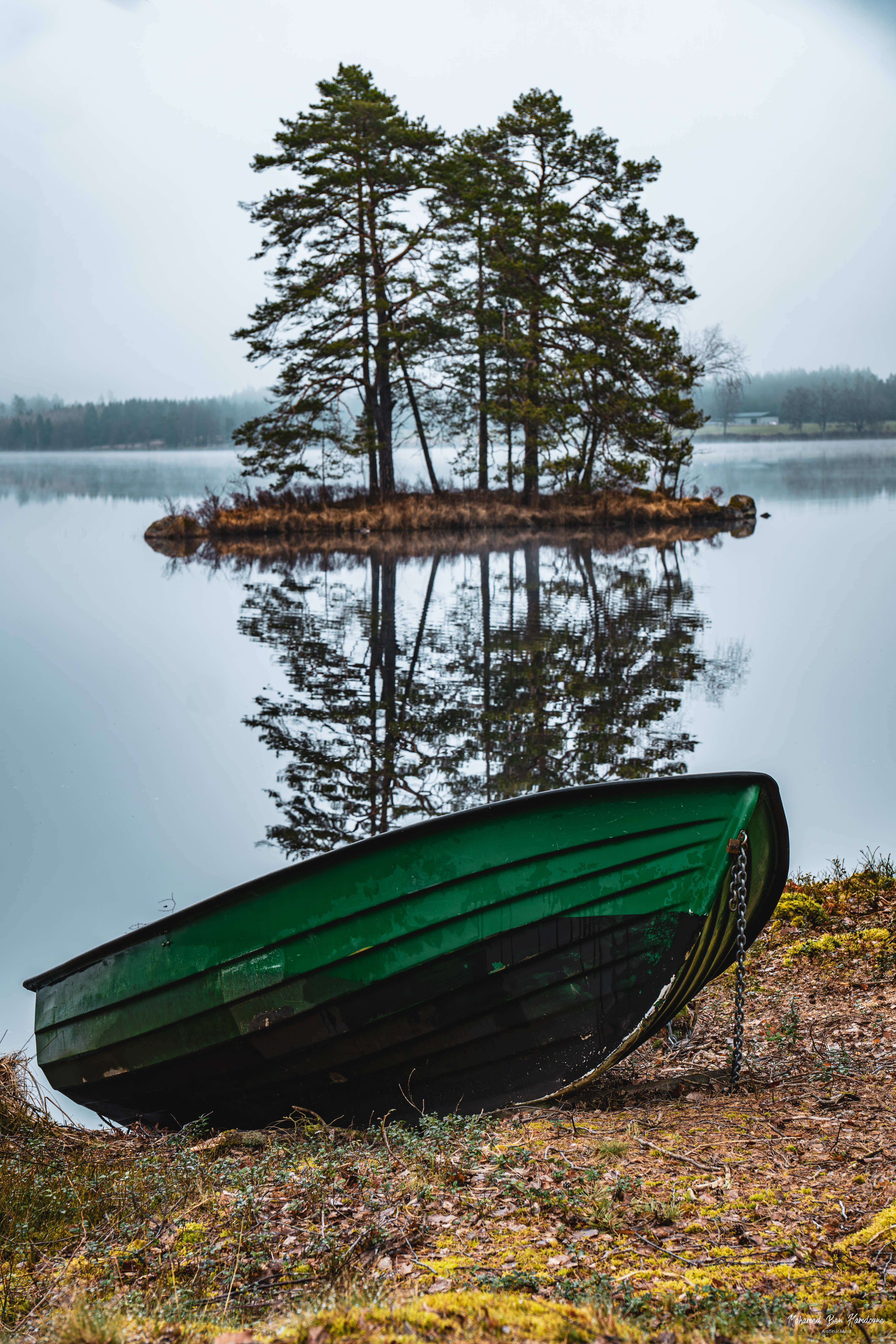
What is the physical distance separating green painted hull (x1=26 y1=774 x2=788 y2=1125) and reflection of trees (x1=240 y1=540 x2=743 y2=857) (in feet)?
7.78

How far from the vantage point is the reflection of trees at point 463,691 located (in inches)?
283

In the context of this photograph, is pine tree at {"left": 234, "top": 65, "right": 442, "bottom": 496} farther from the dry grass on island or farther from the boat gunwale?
the boat gunwale

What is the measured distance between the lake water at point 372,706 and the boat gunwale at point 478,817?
1.91 m

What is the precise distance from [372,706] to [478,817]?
6.20m

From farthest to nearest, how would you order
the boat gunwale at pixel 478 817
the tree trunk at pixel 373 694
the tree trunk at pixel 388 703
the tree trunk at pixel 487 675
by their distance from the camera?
the tree trunk at pixel 487 675
the tree trunk at pixel 388 703
the tree trunk at pixel 373 694
the boat gunwale at pixel 478 817

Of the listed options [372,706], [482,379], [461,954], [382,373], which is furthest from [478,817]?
[482,379]

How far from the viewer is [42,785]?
25.4 feet

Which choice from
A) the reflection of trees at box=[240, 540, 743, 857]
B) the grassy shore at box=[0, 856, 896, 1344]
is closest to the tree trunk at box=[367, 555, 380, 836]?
the reflection of trees at box=[240, 540, 743, 857]

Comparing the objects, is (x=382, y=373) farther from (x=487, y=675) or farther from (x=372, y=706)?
(x=372, y=706)

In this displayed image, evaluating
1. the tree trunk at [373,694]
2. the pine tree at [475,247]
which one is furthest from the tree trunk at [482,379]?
the tree trunk at [373,694]

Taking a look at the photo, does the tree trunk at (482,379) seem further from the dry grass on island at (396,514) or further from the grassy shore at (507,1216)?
the grassy shore at (507,1216)

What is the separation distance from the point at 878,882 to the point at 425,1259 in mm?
4141

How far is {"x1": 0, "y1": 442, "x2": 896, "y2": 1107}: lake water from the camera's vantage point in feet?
21.1

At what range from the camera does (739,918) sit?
347 cm
